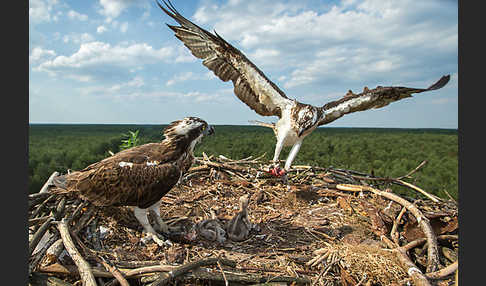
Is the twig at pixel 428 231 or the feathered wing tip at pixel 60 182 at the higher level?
the feathered wing tip at pixel 60 182

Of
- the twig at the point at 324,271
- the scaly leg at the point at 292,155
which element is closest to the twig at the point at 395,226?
the twig at the point at 324,271

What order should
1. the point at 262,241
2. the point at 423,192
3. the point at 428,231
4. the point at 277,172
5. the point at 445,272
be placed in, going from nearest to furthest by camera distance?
the point at 445,272, the point at 428,231, the point at 262,241, the point at 423,192, the point at 277,172

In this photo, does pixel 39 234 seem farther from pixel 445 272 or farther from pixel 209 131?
pixel 445 272

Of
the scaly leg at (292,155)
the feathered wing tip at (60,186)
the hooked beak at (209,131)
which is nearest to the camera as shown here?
the feathered wing tip at (60,186)

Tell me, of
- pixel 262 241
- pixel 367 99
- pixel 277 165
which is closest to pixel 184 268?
pixel 262 241

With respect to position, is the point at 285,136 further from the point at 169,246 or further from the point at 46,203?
the point at 46,203

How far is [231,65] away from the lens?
16.6 feet

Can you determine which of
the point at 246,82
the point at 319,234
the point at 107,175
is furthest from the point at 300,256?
the point at 246,82

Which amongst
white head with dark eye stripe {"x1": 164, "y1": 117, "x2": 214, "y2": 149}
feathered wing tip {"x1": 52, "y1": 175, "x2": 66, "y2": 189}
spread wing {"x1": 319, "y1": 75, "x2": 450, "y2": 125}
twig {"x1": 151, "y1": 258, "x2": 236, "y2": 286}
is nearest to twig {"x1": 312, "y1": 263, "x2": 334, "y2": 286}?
twig {"x1": 151, "y1": 258, "x2": 236, "y2": 286}

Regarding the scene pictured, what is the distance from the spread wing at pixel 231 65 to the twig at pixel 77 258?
3472 mm

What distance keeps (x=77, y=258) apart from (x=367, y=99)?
5.16 metres

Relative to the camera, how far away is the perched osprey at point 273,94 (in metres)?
4.85

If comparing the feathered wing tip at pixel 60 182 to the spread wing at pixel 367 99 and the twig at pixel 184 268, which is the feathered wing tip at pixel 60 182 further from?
the spread wing at pixel 367 99

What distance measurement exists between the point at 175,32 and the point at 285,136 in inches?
109
